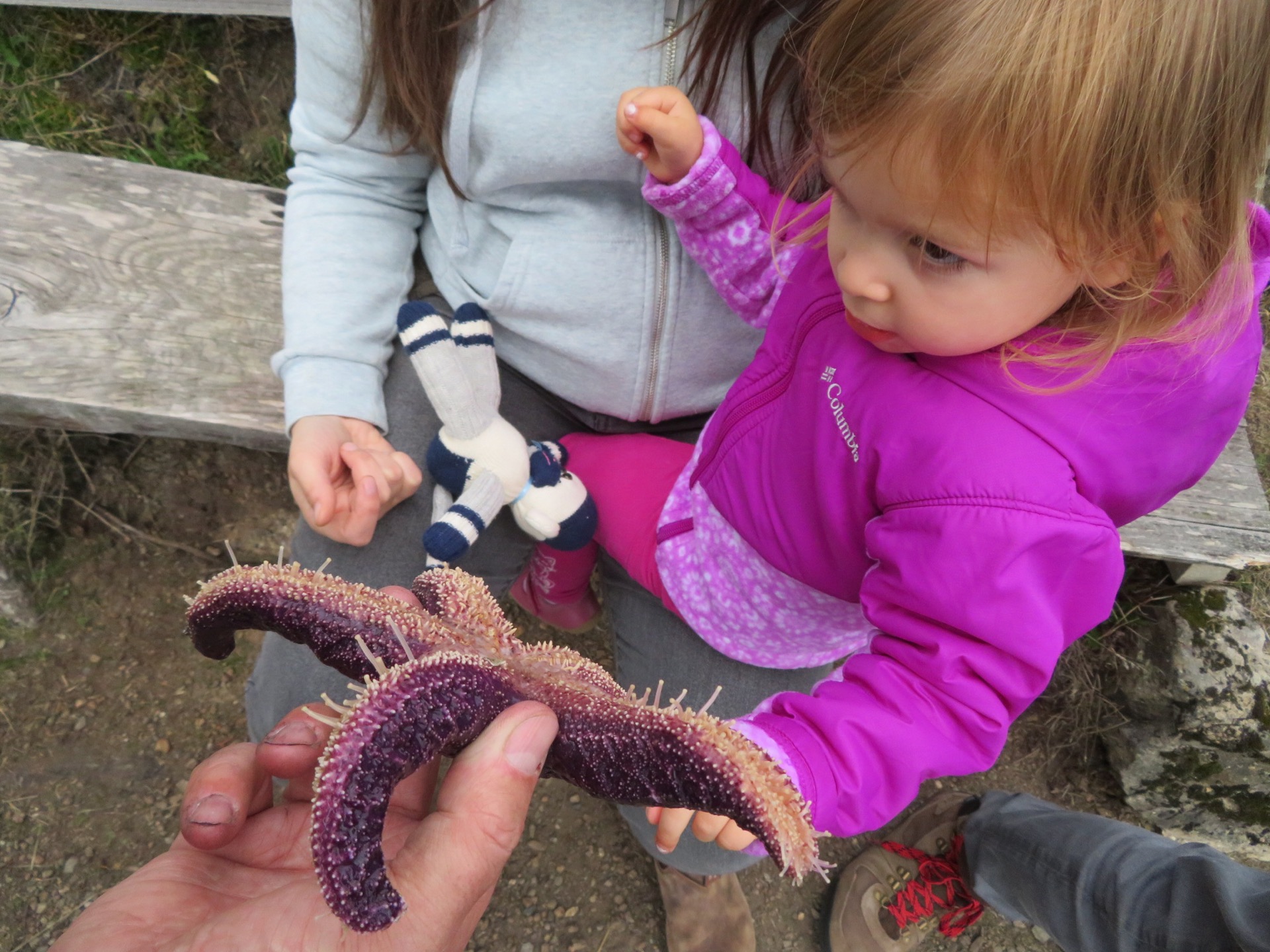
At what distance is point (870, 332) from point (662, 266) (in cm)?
62

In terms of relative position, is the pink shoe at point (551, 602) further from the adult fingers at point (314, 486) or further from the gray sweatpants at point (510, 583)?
the adult fingers at point (314, 486)

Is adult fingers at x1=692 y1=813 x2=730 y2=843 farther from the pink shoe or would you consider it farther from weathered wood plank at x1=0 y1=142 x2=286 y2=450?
weathered wood plank at x1=0 y1=142 x2=286 y2=450

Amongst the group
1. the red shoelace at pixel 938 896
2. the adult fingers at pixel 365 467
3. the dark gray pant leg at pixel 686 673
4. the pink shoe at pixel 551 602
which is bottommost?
the red shoelace at pixel 938 896

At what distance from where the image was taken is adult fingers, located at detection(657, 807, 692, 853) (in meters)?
1.21

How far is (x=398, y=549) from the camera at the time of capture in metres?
1.81

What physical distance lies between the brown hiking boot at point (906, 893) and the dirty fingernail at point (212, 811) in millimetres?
1988

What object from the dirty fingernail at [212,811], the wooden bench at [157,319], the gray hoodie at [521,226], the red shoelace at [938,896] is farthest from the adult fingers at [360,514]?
the red shoelace at [938,896]

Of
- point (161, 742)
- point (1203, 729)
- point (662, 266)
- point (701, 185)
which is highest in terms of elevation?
point (701, 185)

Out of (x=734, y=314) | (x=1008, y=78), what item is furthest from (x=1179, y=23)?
(x=734, y=314)

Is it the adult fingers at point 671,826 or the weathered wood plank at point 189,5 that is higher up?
the weathered wood plank at point 189,5

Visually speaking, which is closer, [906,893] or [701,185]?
[701,185]

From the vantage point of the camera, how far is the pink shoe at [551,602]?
233cm

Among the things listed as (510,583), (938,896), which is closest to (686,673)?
(510,583)

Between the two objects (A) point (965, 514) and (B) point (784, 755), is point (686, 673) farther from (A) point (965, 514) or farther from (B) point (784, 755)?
(A) point (965, 514)
